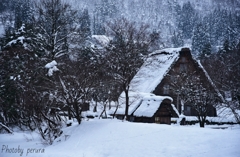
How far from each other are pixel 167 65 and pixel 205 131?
1909 cm

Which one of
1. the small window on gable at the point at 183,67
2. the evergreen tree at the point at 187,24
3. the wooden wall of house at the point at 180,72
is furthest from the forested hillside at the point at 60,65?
the evergreen tree at the point at 187,24

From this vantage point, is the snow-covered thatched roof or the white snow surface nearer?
the white snow surface

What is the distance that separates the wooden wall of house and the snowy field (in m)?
16.1

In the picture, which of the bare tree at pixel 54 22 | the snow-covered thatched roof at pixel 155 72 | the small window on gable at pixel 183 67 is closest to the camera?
the bare tree at pixel 54 22

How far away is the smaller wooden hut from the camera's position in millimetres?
18641

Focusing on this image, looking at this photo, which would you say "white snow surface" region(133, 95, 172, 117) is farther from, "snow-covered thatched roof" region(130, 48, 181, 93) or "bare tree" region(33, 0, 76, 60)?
"bare tree" region(33, 0, 76, 60)

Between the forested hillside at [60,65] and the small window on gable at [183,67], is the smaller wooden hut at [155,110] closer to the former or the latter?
the forested hillside at [60,65]

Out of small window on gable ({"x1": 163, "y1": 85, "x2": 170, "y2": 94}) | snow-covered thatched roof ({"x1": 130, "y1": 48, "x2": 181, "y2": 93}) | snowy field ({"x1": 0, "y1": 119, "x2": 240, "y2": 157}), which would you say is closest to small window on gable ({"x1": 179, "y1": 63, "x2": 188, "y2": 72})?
snow-covered thatched roof ({"x1": 130, "y1": 48, "x2": 181, "y2": 93})

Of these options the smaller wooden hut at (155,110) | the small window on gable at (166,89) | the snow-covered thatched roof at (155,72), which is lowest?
the smaller wooden hut at (155,110)

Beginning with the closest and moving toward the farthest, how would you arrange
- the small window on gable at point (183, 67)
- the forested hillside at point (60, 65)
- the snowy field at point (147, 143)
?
the snowy field at point (147, 143), the forested hillside at point (60, 65), the small window on gable at point (183, 67)

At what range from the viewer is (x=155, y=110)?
722 inches

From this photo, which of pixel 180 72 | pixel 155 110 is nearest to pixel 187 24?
pixel 180 72

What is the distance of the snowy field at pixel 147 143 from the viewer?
8320 millimetres

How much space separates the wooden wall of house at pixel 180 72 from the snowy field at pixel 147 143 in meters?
16.1
